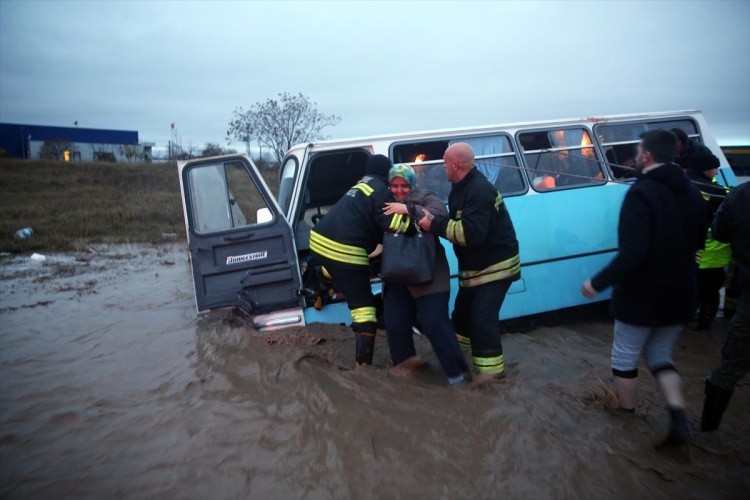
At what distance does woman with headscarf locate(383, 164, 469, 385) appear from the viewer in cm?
370

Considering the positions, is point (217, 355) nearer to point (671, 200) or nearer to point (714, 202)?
point (671, 200)

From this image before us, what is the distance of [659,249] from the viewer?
297 cm

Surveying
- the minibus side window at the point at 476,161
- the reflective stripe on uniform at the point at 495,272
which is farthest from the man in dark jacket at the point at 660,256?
the minibus side window at the point at 476,161

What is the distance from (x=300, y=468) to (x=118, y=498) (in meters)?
0.91

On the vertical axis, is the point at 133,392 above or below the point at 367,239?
below

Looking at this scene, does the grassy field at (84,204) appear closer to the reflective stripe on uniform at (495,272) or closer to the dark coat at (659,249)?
the reflective stripe on uniform at (495,272)

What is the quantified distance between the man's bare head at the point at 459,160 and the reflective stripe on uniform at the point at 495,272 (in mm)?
704

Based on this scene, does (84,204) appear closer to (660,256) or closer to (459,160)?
(459,160)

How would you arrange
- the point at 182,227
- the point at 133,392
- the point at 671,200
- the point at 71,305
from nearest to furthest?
the point at 671,200
the point at 133,392
the point at 71,305
the point at 182,227

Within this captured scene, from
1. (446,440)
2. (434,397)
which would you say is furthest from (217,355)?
(446,440)

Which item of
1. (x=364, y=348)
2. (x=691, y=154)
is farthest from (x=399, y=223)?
(x=691, y=154)

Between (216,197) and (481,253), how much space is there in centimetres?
259

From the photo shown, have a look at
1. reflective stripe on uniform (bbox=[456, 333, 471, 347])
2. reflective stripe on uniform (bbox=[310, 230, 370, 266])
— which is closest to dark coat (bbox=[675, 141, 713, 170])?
reflective stripe on uniform (bbox=[456, 333, 471, 347])

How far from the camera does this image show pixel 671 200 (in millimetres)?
2986
